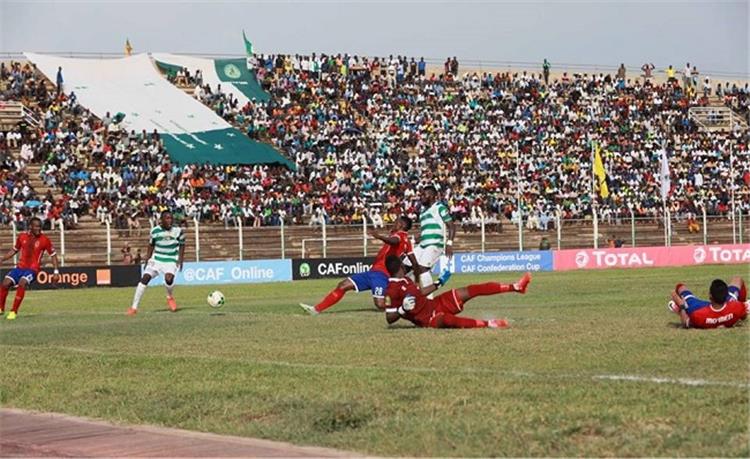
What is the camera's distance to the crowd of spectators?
186ft

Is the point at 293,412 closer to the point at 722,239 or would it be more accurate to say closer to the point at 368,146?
the point at 722,239

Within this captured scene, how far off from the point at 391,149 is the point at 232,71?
40.2 ft

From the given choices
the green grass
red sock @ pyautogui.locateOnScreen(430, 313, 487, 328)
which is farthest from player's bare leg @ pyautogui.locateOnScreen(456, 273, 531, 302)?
the green grass

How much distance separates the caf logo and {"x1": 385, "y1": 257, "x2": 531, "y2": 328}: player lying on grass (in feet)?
186

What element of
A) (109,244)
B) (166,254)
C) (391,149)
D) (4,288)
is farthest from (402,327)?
(391,149)

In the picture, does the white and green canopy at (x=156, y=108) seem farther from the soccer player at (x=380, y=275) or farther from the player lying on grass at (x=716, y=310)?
the player lying on grass at (x=716, y=310)

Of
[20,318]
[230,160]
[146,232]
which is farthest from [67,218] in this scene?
[20,318]

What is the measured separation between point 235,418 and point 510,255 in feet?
143

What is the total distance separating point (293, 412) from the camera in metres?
11.4

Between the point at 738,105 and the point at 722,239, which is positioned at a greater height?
the point at 738,105

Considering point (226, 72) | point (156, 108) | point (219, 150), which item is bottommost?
point (219, 150)

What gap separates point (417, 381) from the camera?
40.6 ft

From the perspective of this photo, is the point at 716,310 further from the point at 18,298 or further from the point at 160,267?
the point at 18,298

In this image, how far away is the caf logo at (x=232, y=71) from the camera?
74375 mm
